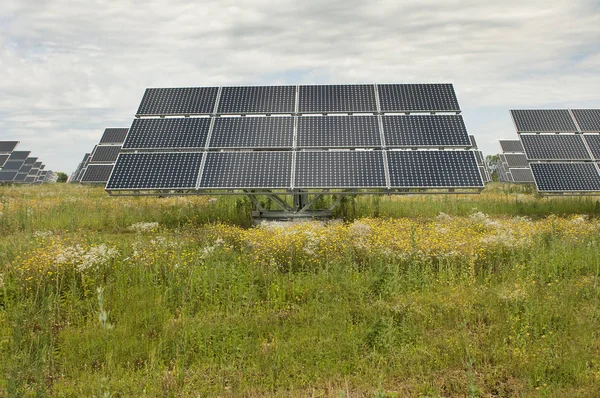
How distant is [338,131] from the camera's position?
687 inches

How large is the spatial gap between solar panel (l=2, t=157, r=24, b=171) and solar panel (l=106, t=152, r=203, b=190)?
42310 millimetres

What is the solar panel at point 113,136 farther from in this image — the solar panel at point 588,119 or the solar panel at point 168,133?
the solar panel at point 588,119

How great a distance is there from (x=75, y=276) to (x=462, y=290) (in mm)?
7137

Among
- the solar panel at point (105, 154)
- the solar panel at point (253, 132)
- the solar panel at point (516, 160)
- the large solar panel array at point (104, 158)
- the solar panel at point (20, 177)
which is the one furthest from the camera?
the solar panel at point (20, 177)

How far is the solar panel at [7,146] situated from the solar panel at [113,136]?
42.4 feet

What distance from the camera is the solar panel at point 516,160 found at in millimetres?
46031

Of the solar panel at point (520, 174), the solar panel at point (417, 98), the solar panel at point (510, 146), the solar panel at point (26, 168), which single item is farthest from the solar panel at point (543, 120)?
the solar panel at point (26, 168)

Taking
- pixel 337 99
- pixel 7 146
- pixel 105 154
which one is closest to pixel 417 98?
pixel 337 99

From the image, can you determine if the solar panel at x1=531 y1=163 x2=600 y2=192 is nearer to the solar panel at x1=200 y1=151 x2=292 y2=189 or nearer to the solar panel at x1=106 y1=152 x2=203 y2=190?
the solar panel at x1=200 y1=151 x2=292 y2=189

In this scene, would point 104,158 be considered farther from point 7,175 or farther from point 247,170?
point 247,170

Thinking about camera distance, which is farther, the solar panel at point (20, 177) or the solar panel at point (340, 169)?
the solar panel at point (20, 177)

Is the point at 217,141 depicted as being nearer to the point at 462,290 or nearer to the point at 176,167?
the point at 176,167

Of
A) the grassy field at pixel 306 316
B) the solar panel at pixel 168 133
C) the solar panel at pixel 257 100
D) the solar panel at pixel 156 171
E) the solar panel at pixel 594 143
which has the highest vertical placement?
the solar panel at pixel 257 100

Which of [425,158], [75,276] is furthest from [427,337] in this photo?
[425,158]
